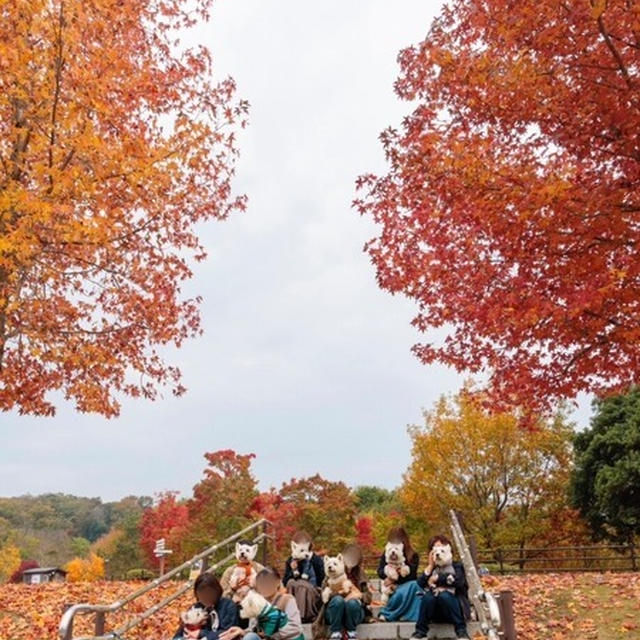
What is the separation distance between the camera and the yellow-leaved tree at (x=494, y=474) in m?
30.4

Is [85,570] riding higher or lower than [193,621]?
higher

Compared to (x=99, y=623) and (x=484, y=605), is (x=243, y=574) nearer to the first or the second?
(x=99, y=623)

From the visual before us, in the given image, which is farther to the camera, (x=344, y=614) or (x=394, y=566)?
(x=394, y=566)

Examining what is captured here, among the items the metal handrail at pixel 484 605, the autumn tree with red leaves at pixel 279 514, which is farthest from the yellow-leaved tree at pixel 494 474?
the metal handrail at pixel 484 605

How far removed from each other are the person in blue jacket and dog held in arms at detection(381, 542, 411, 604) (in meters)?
2.34

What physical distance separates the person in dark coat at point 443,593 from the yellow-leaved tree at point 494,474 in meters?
23.1

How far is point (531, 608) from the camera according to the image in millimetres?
10516

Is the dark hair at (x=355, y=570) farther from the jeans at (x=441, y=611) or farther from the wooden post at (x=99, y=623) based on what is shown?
the wooden post at (x=99, y=623)

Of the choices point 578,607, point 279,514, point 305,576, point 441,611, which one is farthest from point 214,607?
point 279,514

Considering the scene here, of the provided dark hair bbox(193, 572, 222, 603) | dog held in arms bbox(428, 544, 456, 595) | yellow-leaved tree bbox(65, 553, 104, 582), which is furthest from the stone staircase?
yellow-leaved tree bbox(65, 553, 104, 582)

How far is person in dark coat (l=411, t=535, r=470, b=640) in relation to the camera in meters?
7.33

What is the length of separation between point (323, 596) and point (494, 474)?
79.8ft

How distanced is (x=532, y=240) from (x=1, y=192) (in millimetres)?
6442

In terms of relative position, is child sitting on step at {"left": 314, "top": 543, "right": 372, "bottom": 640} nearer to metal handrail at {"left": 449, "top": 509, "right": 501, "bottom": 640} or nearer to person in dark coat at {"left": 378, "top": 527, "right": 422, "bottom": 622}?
person in dark coat at {"left": 378, "top": 527, "right": 422, "bottom": 622}
